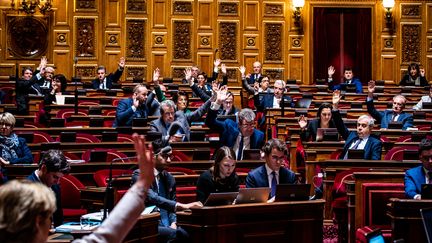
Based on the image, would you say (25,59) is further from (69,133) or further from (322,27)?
(69,133)

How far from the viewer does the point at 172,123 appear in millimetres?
9883

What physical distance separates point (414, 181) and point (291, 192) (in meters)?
1.30

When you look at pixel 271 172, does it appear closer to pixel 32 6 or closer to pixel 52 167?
pixel 52 167

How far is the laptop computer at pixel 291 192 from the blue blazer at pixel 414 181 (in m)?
1.06

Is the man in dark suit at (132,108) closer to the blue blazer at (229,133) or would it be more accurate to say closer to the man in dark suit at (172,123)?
the man in dark suit at (172,123)

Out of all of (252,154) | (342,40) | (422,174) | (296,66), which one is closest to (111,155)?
(252,154)

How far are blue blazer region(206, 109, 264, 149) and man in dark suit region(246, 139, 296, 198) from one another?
2145 millimetres

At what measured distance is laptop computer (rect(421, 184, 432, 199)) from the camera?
6406 millimetres

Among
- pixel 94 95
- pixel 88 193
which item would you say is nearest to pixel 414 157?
pixel 88 193

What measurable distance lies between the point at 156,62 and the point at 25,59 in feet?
9.14

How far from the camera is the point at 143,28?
18.3m

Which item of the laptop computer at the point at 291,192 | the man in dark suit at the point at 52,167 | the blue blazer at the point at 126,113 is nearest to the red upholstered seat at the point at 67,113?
the blue blazer at the point at 126,113

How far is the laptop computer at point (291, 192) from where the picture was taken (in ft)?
20.3

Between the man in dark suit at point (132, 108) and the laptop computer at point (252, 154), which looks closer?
the laptop computer at point (252, 154)
